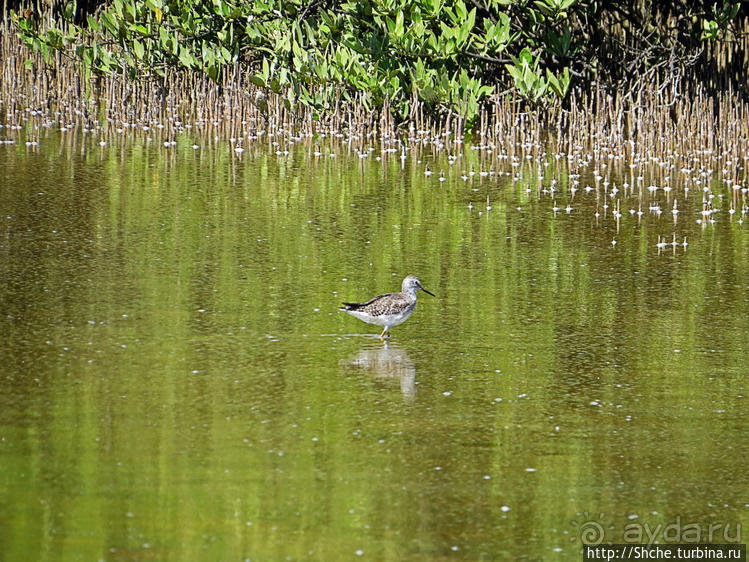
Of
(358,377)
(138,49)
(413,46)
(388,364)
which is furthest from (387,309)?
(138,49)

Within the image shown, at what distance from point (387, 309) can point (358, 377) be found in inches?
33.7

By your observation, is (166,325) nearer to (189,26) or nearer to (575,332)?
(575,332)

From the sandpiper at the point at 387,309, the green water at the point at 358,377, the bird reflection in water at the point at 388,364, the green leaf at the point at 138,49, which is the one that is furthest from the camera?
the green leaf at the point at 138,49

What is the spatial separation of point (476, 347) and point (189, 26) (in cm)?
1252

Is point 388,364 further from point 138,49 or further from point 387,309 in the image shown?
point 138,49

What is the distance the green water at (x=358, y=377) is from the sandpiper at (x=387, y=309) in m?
0.17

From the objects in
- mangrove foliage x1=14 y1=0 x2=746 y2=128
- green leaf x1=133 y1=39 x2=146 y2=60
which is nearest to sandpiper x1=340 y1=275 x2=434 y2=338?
mangrove foliage x1=14 y1=0 x2=746 y2=128

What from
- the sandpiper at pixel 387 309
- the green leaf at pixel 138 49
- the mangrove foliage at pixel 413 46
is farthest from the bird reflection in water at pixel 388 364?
the green leaf at pixel 138 49

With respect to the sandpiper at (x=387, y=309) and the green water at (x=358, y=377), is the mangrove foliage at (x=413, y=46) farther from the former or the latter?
the sandpiper at (x=387, y=309)

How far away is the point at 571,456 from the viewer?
6.79 m

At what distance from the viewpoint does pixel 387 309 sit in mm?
8844

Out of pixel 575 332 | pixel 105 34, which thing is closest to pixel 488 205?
pixel 575 332

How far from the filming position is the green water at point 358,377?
234 inches

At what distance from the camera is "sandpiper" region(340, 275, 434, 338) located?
29.1ft
